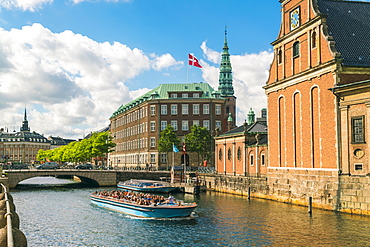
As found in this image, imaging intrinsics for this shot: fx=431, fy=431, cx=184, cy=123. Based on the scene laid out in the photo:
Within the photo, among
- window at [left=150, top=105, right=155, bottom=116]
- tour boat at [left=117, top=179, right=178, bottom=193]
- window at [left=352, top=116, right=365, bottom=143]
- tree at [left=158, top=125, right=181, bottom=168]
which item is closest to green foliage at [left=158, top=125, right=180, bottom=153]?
tree at [left=158, top=125, right=181, bottom=168]

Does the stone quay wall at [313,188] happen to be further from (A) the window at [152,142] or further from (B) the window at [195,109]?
(A) the window at [152,142]

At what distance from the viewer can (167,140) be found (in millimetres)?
100875

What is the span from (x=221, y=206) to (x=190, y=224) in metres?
11.9

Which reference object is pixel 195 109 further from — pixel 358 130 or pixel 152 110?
pixel 358 130

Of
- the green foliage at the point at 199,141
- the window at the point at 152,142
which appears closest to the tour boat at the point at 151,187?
the green foliage at the point at 199,141

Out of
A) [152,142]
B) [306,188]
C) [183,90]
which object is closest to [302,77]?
[306,188]

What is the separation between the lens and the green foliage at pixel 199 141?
97713 mm

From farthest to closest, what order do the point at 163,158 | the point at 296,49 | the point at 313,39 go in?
the point at 163,158 → the point at 296,49 → the point at 313,39

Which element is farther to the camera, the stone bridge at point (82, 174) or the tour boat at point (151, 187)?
the stone bridge at point (82, 174)

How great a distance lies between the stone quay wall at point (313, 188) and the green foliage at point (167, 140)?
38.0 m

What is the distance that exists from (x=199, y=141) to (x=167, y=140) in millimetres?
7879

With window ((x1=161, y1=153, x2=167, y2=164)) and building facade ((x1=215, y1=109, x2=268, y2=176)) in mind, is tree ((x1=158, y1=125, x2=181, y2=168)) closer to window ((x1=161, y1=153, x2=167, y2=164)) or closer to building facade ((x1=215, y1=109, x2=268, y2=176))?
window ((x1=161, y1=153, x2=167, y2=164))

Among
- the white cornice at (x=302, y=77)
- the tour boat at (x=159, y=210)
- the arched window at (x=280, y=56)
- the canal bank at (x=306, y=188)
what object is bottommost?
the tour boat at (x=159, y=210)

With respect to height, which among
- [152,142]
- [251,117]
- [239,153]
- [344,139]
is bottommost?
[239,153]
